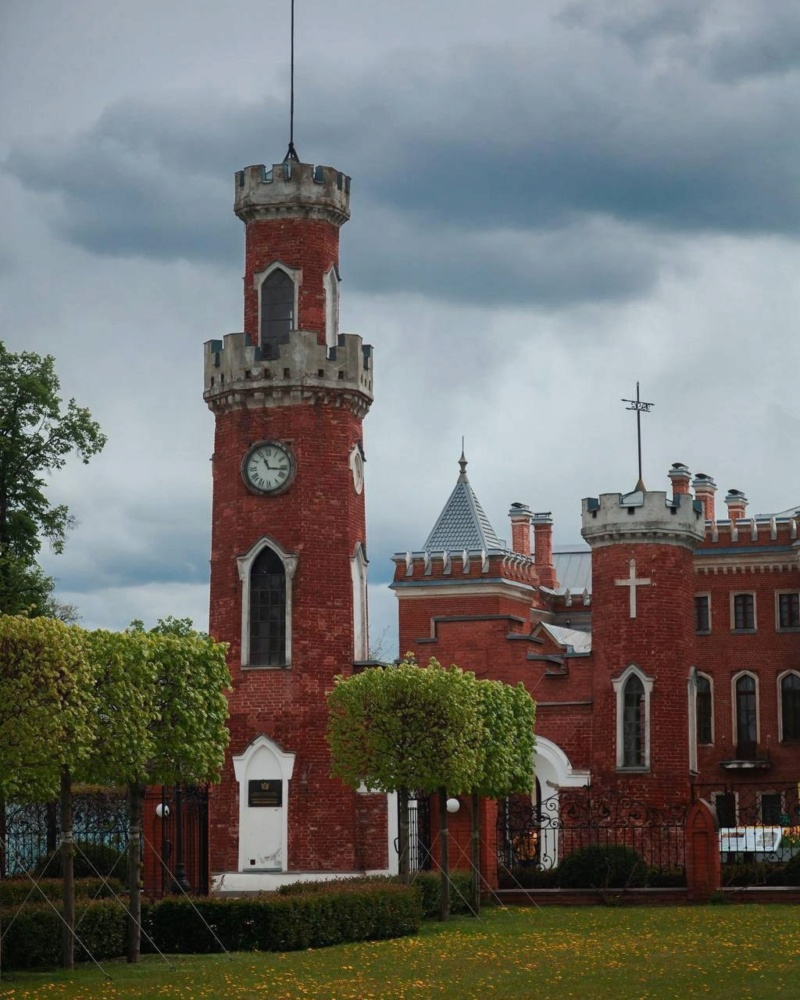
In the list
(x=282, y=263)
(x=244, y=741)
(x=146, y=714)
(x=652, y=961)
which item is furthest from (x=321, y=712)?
(x=652, y=961)

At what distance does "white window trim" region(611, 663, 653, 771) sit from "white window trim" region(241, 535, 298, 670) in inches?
424

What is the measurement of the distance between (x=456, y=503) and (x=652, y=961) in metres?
38.0

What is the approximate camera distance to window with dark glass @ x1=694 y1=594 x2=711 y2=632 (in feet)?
200

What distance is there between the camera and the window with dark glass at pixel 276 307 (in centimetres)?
4022

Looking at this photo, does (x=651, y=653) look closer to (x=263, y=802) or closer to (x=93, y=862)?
(x=263, y=802)

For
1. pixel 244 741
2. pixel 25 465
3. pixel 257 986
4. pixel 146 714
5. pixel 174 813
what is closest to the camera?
pixel 257 986

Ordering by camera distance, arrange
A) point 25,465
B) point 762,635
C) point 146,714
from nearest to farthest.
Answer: point 146,714
point 25,465
point 762,635

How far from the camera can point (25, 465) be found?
137 ft

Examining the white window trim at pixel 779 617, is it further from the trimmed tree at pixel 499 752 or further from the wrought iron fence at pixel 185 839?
the wrought iron fence at pixel 185 839

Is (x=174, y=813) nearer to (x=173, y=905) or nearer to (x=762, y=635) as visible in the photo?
(x=173, y=905)

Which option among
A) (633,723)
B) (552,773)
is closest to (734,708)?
(633,723)

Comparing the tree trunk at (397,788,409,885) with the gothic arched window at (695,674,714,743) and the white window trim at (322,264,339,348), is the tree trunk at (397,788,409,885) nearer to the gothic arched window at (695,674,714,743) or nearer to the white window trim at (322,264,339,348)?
the white window trim at (322,264,339,348)

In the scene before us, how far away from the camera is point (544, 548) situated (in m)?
66.7

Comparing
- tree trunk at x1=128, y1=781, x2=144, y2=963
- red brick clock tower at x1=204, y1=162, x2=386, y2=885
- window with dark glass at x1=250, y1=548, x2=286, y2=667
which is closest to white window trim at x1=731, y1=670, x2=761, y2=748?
red brick clock tower at x1=204, y1=162, x2=386, y2=885
